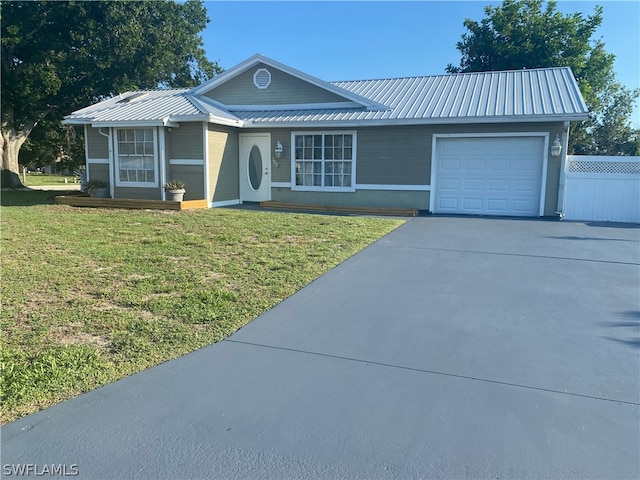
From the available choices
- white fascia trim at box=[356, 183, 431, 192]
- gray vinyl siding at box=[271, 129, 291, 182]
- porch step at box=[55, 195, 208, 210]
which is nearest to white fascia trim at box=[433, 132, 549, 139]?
white fascia trim at box=[356, 183, 431, 192]

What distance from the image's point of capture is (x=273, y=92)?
15.7 metres

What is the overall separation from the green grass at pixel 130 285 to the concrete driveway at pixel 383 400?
12.6 inches

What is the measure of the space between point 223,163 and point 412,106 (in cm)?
603

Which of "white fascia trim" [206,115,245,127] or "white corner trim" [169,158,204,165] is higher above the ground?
"white fascia trim" [206,115,245,127]

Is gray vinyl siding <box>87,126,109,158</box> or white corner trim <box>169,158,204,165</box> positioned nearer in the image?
white corner trim <box>169,158,204,165</box>

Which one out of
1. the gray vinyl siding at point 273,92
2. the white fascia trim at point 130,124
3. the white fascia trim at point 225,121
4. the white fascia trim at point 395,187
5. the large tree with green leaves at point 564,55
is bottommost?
the white fascia trim at point 395,187

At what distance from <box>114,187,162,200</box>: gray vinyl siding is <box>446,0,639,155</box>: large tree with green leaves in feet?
72.9

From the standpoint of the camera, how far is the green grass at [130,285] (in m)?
3.44

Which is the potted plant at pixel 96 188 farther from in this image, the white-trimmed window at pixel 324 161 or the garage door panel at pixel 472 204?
the garage door panel at pixel 472 204

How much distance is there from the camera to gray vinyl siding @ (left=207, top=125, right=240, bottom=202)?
14.0m

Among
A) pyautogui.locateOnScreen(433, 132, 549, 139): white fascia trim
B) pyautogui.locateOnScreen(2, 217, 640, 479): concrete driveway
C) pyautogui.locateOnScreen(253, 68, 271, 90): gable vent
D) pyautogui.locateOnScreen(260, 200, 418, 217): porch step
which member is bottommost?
pyautogui.locateOnScreen(2, 217, 640, 479): concrete driveway

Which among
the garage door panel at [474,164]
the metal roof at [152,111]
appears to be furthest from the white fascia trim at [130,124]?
the garage door panel at [474,164]

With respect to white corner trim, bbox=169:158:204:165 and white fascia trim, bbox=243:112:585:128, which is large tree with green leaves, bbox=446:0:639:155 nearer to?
→ white fascia trim, bbox=243:112:585:128

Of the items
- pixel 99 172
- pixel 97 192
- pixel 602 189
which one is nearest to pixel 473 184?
pixel 602 189
